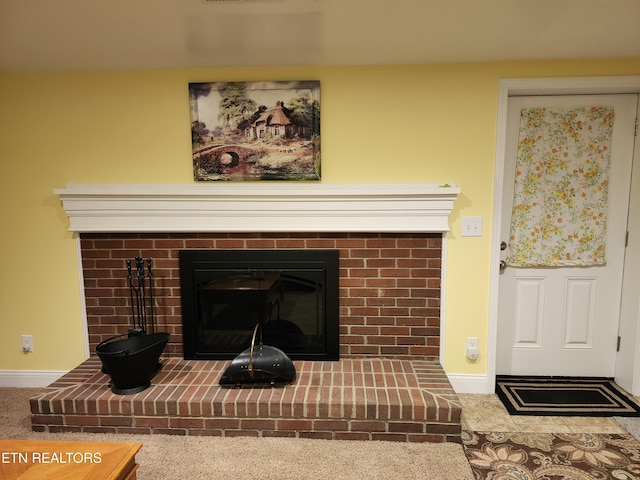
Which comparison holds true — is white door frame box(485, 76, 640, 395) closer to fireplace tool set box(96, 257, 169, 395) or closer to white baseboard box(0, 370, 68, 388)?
fireplace tool set box(96, 257, 169, 395)

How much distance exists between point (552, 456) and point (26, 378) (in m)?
3.28

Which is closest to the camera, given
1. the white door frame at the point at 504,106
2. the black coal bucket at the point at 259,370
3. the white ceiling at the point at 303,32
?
the white ceiling at the point at 303,32

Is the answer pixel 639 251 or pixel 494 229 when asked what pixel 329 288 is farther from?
pixel 639 251

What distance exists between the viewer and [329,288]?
256 cm

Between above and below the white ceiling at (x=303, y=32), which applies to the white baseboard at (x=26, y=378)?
below

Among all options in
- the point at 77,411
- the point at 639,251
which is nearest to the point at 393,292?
the point at 639,251

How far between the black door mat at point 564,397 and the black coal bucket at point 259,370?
1.39 metres

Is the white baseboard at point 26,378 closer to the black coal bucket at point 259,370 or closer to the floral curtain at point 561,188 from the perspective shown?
the black coal bucket at point 259,370

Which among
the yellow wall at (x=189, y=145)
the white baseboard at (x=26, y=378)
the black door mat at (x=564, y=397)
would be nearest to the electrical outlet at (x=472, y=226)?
the yellow wall at (x=189, y=145)

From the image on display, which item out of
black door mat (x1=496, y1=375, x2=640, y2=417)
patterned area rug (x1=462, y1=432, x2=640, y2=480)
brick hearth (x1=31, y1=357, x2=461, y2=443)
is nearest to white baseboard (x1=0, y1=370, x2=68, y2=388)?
brick hearth (x1=31, y1=357, x2=461, y2=443)

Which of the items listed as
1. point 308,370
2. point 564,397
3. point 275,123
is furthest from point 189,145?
point 564,397

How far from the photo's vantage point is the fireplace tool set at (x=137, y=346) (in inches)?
83.6

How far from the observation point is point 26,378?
8.95 ft

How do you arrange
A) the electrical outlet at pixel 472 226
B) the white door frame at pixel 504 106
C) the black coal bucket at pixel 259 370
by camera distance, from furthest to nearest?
1. the electrical outlet at pixel 472 226
2. the white door frame at pixel 504 106
3. the black coal bucket at pixel 259 370
